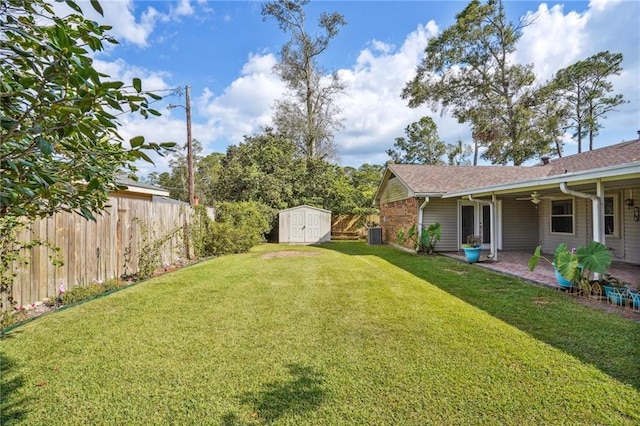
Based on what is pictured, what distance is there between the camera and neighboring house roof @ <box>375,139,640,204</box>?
9.32 meters

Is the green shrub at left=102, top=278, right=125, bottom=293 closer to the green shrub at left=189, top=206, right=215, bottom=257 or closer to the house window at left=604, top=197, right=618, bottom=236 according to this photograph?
the green shrub at left=189, top=206, right=215, bottom=257

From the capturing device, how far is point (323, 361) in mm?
3328

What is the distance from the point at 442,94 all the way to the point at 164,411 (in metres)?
26.4

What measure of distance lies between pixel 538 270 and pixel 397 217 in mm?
7409

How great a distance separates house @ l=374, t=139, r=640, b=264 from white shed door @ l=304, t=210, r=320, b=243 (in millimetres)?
3814

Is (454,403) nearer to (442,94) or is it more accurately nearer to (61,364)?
(61,364)

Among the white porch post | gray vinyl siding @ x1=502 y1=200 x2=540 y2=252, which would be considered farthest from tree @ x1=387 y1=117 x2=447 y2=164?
the white porch post

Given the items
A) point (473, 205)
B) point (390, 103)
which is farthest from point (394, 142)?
point (473, 205)

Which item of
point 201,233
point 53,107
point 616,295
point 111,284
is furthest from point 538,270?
point 201,233

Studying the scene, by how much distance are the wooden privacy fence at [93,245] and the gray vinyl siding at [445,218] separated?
9.25 meters

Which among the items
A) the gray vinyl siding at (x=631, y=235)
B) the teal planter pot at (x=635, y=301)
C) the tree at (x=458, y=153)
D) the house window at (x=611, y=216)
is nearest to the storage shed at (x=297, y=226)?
the house window at (x=611, y=216)

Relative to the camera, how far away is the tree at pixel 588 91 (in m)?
21.8

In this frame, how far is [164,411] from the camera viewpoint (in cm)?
254

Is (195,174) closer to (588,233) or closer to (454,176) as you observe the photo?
(454,176)
